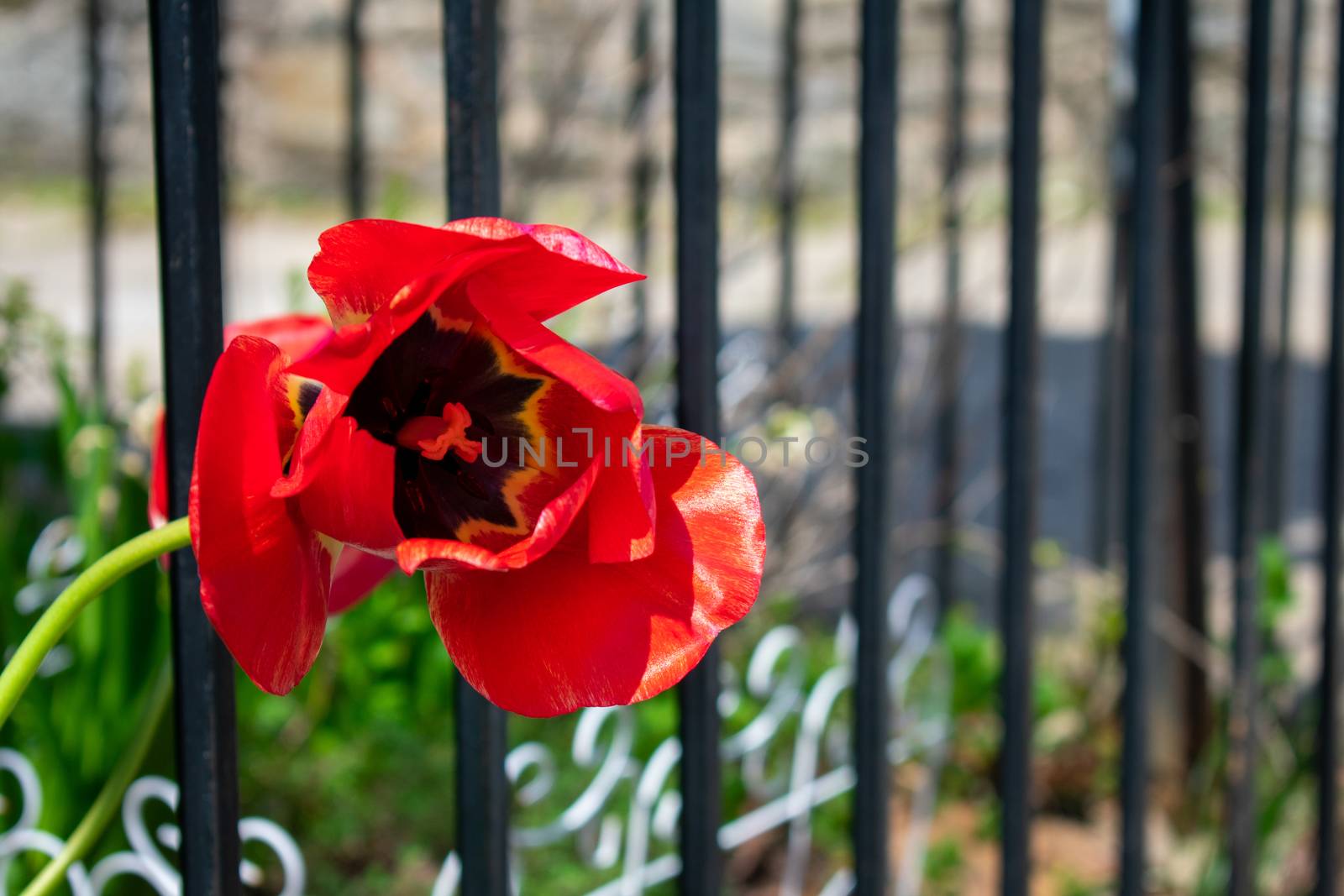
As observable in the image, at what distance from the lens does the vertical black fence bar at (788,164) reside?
222cm

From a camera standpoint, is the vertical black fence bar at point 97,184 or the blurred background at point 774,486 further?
the vertical black fence bar at point 97,184

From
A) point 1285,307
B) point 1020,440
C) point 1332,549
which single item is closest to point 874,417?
point 1020,440

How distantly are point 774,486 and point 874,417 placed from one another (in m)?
1.59

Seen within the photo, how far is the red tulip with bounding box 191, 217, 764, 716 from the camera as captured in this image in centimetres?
35

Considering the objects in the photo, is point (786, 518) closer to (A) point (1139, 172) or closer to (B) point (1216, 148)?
(A) point (1139, 172)

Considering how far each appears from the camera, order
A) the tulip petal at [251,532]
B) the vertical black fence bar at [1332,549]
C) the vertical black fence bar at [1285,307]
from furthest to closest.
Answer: the vertical black fence bar at [1285,307], the vertical black fence bar at [1332,549], the tulip petal at [251,532]

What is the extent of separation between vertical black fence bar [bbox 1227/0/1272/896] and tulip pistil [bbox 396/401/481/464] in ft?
2.91

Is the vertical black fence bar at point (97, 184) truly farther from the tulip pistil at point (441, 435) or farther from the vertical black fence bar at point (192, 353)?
the tulip pistil at point (441, 435)

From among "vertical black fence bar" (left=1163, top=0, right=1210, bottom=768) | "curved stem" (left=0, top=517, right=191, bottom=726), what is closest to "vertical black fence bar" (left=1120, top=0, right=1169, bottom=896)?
"curved stem" (left=0, top=517, right=191, bottom=726)

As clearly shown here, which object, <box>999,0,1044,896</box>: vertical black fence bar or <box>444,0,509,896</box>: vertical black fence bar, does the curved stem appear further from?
<box>999,0,1044,896</box>: vertical black fence bar

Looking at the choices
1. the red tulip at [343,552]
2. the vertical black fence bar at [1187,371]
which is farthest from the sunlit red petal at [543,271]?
the vertical black fence bar at [1187,371]

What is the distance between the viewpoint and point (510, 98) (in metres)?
2.54

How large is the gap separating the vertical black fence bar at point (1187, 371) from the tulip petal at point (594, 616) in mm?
1701

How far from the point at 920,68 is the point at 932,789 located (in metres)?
1.96
